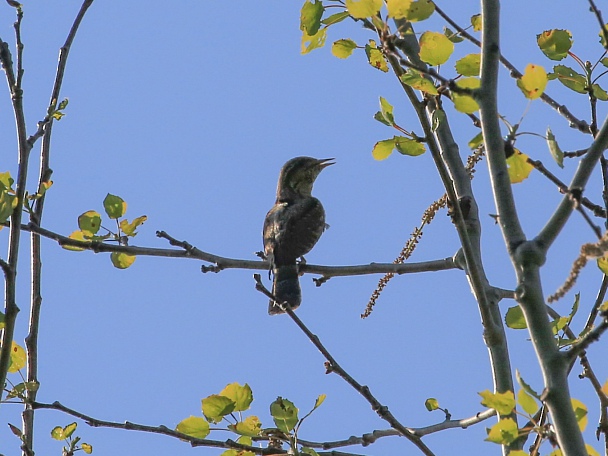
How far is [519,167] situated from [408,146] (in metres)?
0.44

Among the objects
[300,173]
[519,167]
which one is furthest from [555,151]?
[300,173]

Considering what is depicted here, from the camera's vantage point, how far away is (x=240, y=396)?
318cm

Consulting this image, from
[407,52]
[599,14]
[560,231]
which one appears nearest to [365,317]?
[407,52]

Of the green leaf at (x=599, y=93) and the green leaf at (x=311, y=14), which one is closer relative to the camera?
the green leaf at (x=311, y=14)

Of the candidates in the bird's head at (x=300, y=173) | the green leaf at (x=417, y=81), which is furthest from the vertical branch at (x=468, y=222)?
the bird's head at (x=300, y=173)

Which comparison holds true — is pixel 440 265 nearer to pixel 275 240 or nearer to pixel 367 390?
pixel 367 390

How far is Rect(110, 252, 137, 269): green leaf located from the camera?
444 cm

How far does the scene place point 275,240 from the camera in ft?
23.3

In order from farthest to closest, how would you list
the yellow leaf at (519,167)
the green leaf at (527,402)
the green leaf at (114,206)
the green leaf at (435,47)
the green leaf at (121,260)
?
the green leaf at (121,260) → the green leaf at (114,206) → the yellow leaf at (519,167) → the green leaf at (435,47) → the green leaf at (527,402)

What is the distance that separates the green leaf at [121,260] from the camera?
4441mm

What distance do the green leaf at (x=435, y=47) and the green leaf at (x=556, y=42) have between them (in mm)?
787

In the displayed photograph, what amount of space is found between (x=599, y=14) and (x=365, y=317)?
211 cm

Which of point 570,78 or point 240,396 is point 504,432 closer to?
point 240,396

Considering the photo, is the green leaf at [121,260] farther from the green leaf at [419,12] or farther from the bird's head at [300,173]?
the bird's head at [300,173]
